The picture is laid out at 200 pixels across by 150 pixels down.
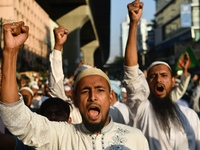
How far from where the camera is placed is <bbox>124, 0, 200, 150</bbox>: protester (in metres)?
3.70

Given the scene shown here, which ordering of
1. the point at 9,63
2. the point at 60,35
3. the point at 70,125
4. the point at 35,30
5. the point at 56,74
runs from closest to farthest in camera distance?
the point at 9,63
the point at 70,125
the point at 60,35
the point at 56,74
the point at 35,30

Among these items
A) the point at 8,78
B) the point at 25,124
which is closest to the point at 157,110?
the point at 25,124

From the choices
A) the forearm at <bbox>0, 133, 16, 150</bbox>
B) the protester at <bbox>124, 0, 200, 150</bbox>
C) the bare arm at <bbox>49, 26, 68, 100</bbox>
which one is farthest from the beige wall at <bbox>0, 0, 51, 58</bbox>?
the forearm at <bbox>0, 133, 16, 150</bbox>

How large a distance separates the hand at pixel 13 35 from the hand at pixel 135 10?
120 cm

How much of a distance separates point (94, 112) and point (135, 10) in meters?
1.08

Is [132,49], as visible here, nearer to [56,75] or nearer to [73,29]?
[56,75]

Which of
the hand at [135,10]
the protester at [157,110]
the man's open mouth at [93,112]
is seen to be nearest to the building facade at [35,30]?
the protester at [157,110]

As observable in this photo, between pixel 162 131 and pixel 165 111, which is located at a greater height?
pixel 165 111

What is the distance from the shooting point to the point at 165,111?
4273mm

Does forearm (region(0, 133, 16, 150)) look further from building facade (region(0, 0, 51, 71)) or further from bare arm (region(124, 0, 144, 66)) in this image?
building facade (region(0, 0, 51, 71))

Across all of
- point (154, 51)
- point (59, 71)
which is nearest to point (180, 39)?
point (154, 51)

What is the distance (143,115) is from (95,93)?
130 cm

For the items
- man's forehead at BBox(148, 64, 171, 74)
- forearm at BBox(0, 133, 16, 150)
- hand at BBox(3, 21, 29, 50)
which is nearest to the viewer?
hand at BBox(3, 21, 29, 50)

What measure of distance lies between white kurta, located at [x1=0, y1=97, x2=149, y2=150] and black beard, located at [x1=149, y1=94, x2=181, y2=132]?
118 cm
